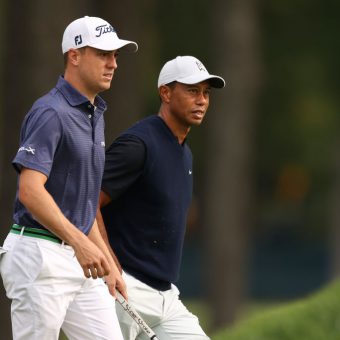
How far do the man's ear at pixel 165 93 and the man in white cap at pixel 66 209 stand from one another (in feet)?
3.04

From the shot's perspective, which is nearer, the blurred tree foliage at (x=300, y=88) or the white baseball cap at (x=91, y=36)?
the white baseball cap at (x=91, y=36)

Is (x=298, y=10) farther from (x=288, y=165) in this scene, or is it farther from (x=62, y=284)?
(x=62, y=284)

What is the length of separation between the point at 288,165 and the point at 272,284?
563 cm

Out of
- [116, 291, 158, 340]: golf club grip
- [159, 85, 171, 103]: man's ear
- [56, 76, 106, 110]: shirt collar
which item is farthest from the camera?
[159, 85, 171, 103]: man's ear

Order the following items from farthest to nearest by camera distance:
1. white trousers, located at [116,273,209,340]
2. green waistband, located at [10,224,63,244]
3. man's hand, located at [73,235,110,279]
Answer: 1. white trousers, located at [116,273,209,340]
2. green waistband, located at [10,224,63,244]
3. man's hand, located at [73,235,110,279]

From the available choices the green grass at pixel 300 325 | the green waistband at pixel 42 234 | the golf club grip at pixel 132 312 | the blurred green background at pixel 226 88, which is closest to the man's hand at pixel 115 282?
the golf club grip at pixel 132 312

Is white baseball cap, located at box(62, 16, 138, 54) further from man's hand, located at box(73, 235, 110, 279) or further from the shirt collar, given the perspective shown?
man's hand, located at box(73, 235, 110, 279)

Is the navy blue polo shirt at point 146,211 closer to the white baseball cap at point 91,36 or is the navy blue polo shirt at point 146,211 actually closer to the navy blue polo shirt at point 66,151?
the navy blue polo shirt at point 66,151

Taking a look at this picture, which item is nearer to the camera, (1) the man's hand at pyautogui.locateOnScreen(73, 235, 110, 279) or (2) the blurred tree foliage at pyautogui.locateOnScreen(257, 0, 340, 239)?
(1) the man's hand at pyautogui.locateOnScreen(73, 235, 110, 279)

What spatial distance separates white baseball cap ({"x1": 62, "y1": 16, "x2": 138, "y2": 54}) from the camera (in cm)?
625

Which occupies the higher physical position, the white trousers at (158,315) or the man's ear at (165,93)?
the man's ear at (165,93)

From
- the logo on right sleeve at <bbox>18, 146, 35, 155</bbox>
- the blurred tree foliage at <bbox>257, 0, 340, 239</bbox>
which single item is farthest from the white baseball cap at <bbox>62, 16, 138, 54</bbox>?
the blurred tree foliage at <bbox>257, 0, 340, 239</bbox>

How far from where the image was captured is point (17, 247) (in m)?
6.07

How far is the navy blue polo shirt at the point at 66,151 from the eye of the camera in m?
5.93
